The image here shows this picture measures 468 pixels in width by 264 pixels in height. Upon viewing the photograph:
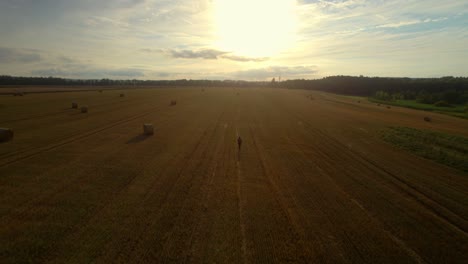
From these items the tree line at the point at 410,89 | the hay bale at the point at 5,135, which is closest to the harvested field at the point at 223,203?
the hay bale at the point at 5,135

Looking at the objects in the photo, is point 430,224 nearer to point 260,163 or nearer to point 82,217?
point 260,163

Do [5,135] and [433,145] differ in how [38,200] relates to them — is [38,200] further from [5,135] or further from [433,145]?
[433,145]

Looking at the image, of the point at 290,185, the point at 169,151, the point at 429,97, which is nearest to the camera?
the point at 290,185

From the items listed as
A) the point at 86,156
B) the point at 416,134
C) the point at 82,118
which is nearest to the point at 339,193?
the point at 86,156

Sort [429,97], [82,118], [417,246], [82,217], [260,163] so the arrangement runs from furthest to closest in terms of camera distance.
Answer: [429,97] → [82,118] → [260,163] → [82,217] → [417,246]

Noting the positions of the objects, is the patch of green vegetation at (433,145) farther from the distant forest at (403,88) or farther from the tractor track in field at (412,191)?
the distant forest at (403,88)

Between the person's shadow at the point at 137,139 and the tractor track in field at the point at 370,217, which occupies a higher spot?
the person's shadow at the point at 137,139
